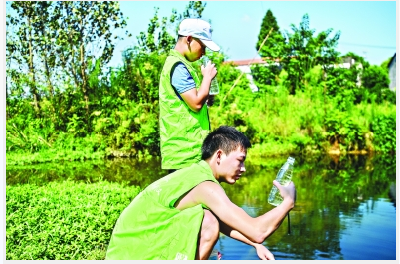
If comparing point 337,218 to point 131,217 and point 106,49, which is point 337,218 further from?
point 106,49

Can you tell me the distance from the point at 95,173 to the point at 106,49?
4.93 metres

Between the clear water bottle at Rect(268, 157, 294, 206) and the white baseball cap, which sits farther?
the white baseball cap

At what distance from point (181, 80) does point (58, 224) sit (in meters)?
1.64

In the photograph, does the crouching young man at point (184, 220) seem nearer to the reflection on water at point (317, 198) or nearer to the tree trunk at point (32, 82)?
the reflection on water at point (317, 198)

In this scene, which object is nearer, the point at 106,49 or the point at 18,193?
the point at 18,193

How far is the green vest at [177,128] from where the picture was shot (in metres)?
3.38

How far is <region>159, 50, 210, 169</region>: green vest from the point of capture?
338 cm

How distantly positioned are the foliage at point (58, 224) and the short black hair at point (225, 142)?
5.95ft

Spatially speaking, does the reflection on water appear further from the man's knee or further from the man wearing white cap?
the man's knee

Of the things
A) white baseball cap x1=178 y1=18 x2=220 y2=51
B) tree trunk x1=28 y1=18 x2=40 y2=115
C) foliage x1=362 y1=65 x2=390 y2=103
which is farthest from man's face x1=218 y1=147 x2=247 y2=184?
foliage x1=362 y1=65 x2=390 y2=103

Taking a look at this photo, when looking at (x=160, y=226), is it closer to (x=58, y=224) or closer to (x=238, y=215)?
(x=238, y=215)

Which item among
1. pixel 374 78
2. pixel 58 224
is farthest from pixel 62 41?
pixel 374 78

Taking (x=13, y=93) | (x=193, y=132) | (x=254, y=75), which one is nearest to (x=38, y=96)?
(x=13, y=93)

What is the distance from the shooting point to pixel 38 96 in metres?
14.1
